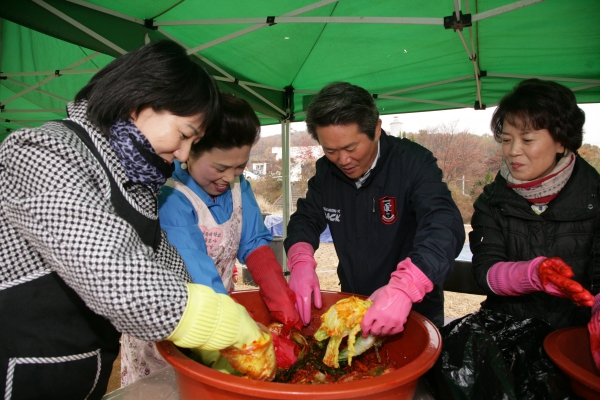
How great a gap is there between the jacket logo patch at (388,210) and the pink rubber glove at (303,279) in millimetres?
410

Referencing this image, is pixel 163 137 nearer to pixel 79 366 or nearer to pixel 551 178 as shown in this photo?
pixel 79 366

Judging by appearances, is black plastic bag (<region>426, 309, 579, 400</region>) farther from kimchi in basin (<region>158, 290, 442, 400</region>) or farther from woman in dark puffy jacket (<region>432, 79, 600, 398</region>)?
woman in dark puffy jacket (<region>432, 79, 600, 398</region>)

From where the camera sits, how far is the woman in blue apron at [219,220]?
4.92 feet

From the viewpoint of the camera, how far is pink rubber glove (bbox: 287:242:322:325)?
1.70 metres

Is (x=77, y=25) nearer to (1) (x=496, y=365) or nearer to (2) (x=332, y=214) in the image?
(2) (x=332, y=214)

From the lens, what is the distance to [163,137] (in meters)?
1.07

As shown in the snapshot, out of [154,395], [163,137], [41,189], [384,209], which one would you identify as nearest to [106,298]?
[41,189]

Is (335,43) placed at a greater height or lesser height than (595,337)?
greater

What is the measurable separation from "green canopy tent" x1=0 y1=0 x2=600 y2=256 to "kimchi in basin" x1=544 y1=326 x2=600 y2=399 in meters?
2.26

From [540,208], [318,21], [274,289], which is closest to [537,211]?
[540,208]

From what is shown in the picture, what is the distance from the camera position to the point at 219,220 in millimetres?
1823

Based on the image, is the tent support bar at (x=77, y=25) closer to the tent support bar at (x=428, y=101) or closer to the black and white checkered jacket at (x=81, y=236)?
the black and white checkered jacket at (x=81, y=236)

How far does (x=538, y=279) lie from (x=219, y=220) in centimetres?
130

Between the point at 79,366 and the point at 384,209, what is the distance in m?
1.46
